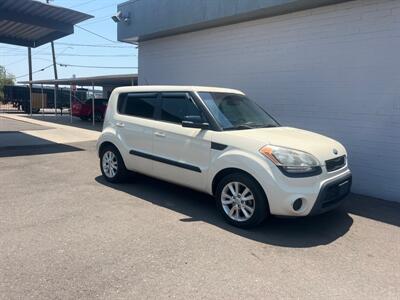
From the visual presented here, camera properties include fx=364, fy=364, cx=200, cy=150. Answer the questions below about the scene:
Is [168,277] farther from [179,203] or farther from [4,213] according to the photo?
[4,213]

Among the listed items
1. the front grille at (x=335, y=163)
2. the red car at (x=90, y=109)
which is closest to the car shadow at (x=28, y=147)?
the front grille at (x=335, y=163)

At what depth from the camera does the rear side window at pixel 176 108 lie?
5426 mm

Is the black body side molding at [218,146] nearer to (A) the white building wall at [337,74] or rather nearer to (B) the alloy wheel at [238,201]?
(B) the alloy wheel at [238,201]

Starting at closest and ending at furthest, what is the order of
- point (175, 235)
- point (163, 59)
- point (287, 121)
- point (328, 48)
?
point (175, 235) < point (328, 48) < point (287, 121) < point (163, 59)

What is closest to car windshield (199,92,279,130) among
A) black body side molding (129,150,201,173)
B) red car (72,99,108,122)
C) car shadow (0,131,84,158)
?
black body side molding (129,150,201,173)

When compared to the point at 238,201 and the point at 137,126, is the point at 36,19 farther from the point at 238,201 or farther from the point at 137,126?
the point at 238,201

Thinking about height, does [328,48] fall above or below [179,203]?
above

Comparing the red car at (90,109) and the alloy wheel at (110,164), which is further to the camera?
the red car at (90,109)

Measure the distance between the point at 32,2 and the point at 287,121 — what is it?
780 centimetres

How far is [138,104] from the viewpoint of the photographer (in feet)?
20.5

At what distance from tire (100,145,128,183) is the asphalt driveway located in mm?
348

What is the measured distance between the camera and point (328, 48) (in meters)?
7.18

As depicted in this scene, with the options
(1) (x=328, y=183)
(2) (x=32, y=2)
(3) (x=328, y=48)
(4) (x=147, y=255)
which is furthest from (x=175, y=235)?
(2) (x=32, y=2)

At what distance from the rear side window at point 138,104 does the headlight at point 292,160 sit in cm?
225
